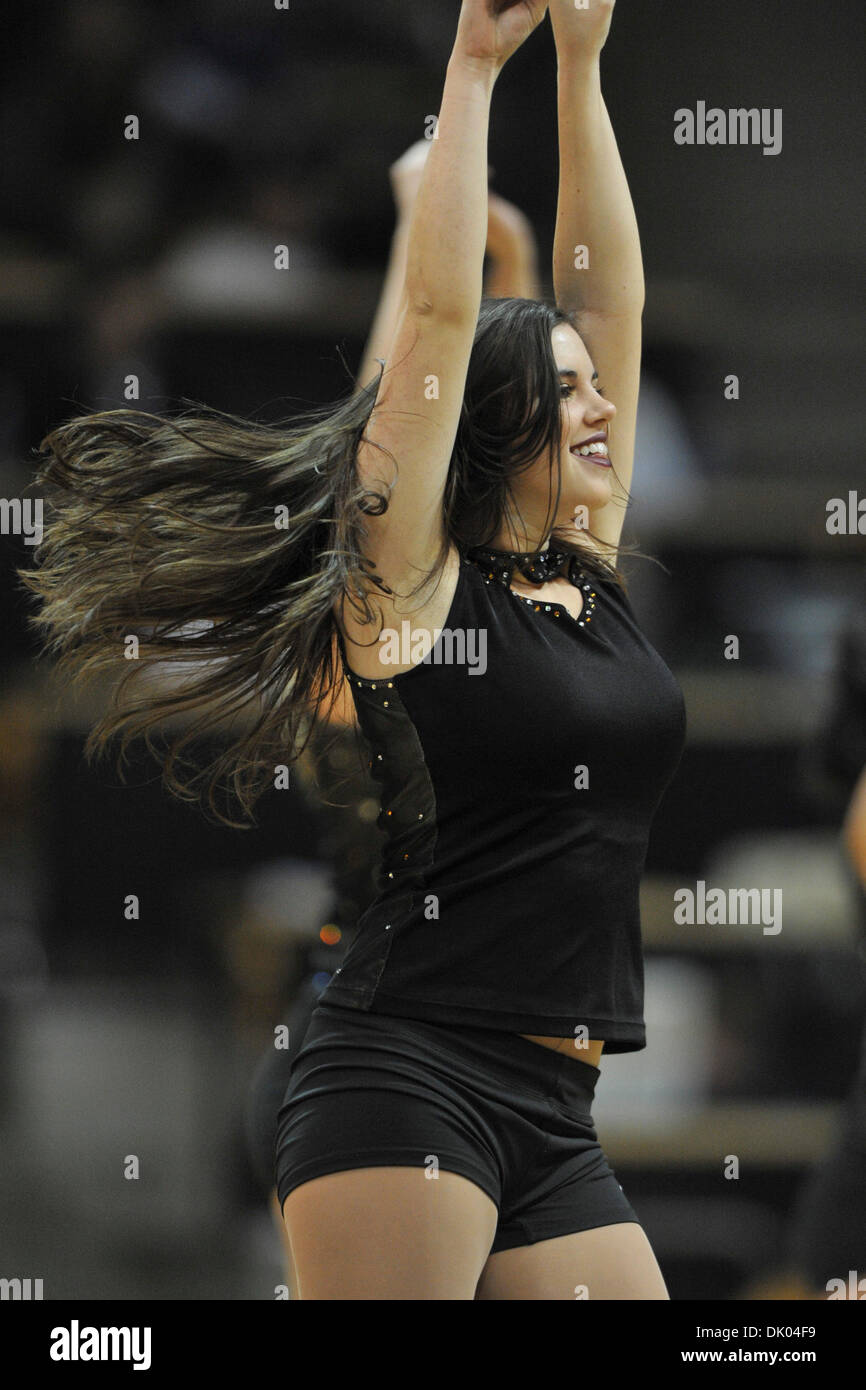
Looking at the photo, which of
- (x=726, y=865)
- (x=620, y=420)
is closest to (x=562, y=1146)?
(x=620, y=420)

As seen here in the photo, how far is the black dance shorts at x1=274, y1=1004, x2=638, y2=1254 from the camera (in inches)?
45.2

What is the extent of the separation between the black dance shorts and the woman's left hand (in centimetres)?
85

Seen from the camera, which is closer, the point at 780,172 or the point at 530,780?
the point at 530,780

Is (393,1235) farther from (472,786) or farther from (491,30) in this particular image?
(491,30)

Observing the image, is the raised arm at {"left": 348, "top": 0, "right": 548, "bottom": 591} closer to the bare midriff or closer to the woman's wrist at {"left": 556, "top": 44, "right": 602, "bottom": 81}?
the woman's wrist at {"left": 556, "top": 44, "right": 602, "bottom": 81}

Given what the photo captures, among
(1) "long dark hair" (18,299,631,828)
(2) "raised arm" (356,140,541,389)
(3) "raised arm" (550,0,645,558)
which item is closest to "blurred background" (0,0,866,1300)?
(2) "raised arm" (356,140,541,389)

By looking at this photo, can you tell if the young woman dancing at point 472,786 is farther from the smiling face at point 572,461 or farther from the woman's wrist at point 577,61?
the woman's wrist at point 577,61

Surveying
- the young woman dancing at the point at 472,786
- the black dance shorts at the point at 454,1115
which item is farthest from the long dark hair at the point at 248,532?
the black dance shorts at the point at 454,1115

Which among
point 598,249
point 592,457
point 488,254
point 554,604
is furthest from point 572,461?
point 488,254

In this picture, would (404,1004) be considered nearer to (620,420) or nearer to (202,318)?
(620,420)

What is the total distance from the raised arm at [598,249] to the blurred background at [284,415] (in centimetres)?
63

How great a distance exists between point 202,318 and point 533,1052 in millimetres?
1190

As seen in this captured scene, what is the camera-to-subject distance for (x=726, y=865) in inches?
83.0
